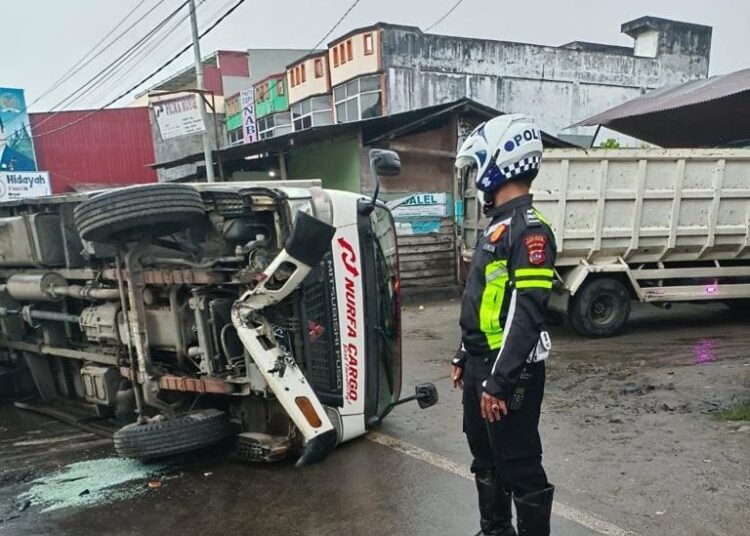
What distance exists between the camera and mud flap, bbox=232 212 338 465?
3.07 m

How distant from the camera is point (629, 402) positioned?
191 inches

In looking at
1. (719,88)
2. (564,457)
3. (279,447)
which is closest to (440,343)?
(564,457)

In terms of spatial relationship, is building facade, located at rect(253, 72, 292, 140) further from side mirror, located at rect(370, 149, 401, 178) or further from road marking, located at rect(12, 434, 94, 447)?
side mirror, located at rect(370, 149, 401, 178)

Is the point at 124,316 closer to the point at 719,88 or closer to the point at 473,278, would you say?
the point at 473,278

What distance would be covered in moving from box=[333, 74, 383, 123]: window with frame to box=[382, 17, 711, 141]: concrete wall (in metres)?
0.51

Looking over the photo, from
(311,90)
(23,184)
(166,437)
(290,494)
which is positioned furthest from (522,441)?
(23,184)

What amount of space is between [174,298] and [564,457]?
9.27 feet

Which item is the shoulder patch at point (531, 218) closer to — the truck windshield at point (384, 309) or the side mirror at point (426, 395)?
the truck windshield at point (384, 309)

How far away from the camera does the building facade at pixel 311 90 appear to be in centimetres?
2167

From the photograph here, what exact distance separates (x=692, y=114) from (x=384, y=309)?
926cm

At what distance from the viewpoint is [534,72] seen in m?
19.5

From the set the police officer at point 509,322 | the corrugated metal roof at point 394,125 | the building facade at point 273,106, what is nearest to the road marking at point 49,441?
the police officer at point 509,322

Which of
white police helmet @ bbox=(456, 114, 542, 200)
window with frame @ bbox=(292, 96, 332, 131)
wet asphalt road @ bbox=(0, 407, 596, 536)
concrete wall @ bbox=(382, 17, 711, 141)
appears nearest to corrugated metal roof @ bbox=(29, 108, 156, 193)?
window with frame @ bbox=(292, 96, 332, 131)

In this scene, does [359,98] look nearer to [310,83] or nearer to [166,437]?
[310,83]
